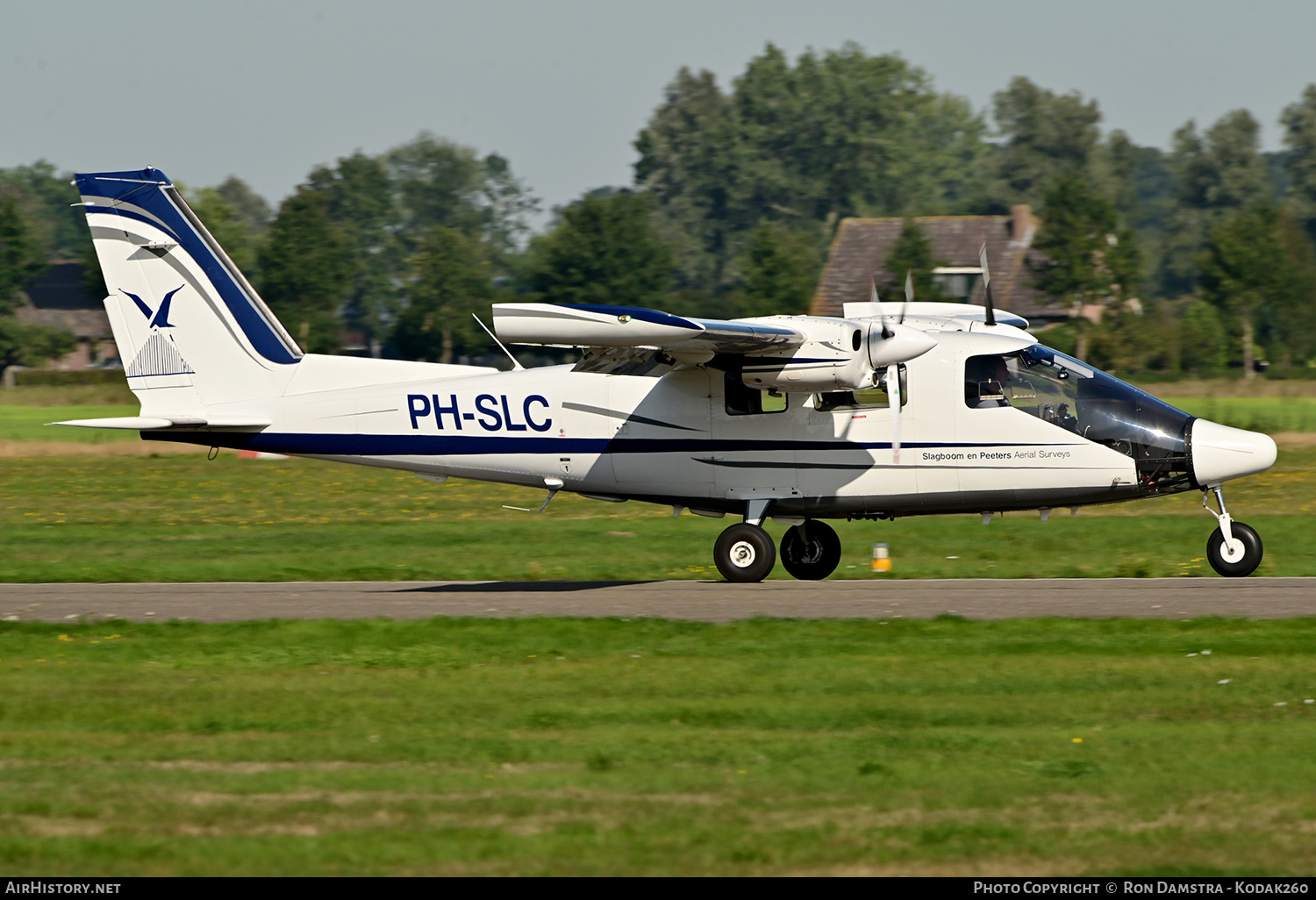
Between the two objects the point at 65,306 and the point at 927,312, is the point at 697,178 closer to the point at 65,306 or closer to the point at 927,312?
the point at 65,306

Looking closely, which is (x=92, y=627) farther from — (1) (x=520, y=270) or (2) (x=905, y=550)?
(1) (x=520, y=270)

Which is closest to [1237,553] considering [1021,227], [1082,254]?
[1082,254]

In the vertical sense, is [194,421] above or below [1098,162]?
below

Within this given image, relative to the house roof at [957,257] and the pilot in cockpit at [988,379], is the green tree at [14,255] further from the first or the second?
the pilot in cockpit at [988,379]

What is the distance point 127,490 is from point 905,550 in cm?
2085

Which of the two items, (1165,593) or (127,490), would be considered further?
(127,490)

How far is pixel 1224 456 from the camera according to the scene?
17609mm

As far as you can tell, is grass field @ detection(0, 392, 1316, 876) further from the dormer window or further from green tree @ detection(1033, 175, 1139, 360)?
green tree @ detection(1033, 175, 1139, 360)

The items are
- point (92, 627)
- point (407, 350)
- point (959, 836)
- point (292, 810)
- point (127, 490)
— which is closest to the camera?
point (959, 836)

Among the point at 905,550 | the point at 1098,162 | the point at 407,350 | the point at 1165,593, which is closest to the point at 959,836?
the point at 1165,593

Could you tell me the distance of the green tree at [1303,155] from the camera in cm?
12094

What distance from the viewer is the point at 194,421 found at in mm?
19453
